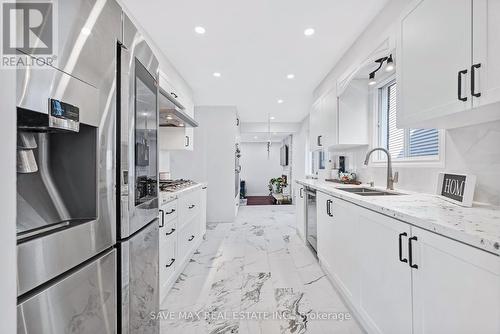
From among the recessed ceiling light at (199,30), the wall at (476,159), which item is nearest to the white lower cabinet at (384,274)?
the wall at (476,159)

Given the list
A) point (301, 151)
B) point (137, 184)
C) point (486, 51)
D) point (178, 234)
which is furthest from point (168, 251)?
point (301, 151)

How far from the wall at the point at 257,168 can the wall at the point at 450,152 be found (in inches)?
264

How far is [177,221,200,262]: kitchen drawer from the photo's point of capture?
2.46 m

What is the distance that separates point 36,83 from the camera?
0.57 meters

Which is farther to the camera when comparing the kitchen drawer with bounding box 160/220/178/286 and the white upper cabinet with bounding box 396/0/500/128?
the kitchen drawer with bounding box 160/220/178/286

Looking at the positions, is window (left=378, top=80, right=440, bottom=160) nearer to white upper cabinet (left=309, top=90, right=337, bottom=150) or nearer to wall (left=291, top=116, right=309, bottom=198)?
white upper cabinet (left=309, top=90, right=337, bottom=150)

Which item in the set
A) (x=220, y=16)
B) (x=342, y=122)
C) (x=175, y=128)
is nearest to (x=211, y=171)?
(x=175, y=128)

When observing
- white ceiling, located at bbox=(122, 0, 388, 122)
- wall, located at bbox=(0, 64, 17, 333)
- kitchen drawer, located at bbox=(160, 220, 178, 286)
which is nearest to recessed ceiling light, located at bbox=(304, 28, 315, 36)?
white ceiling, located at bbox=(122, 0, 388, 122)

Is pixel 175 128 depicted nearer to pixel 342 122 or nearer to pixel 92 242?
pixel 342 122

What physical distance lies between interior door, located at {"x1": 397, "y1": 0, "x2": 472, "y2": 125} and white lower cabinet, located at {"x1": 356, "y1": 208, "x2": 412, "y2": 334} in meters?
0.69

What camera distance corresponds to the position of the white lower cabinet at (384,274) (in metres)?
1.15

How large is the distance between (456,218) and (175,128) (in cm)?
299

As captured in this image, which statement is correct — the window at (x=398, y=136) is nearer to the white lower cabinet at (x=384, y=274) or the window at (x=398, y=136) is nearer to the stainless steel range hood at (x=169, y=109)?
the white lower cabinet at (x=384, y=274)

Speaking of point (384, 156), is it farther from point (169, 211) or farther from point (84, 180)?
point (84, 180)
